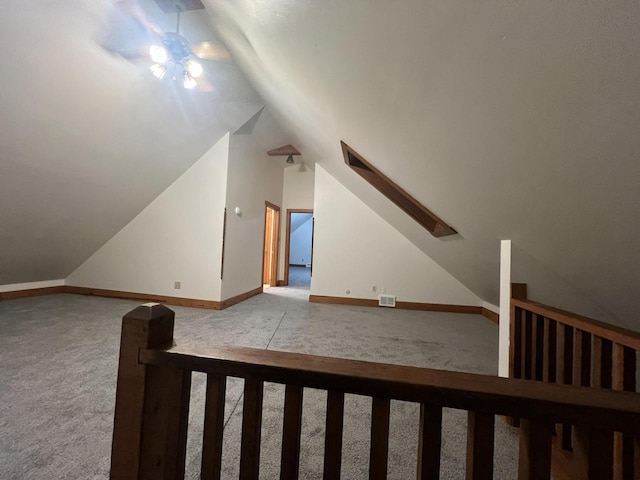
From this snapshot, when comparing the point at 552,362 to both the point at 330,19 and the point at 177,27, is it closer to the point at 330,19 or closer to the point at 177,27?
the point at 330,19

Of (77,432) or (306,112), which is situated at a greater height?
(306,112)

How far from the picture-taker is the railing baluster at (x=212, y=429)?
0.63 m

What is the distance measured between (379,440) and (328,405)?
0.13 metres

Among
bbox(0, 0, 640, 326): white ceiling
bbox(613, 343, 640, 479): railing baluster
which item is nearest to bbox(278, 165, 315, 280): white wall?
bbox(0, 0, 640, 326): white ceiling

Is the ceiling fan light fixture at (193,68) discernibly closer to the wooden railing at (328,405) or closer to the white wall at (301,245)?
the wooden railing at (328,405)

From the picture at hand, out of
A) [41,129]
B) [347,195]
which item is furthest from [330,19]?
[347,195]

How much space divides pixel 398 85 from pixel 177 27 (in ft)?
7.22

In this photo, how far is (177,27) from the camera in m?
2.22

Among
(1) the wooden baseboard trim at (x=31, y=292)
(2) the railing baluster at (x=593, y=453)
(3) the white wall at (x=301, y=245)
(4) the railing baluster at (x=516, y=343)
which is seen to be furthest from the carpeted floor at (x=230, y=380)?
(3) the white wall at (x=301, y=245)

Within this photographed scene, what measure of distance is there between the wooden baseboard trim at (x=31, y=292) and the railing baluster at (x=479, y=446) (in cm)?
589

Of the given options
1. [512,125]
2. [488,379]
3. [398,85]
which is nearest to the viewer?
[488,379]

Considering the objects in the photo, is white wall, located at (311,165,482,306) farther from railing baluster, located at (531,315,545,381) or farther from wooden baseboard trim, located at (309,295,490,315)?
railing baluster, located at (531,315,545,381)

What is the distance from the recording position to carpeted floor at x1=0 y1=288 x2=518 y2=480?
3.94 ft

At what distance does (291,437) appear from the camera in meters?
0.61
